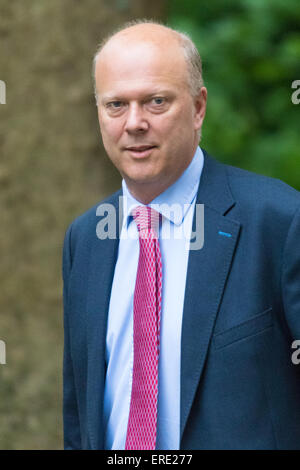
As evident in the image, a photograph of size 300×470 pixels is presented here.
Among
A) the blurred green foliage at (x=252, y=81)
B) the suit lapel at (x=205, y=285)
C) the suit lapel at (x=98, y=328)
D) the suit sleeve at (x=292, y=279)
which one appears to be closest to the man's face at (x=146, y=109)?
the suit lapel at (x=205, y=285)

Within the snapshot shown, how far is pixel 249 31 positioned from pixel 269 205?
2.55 metres

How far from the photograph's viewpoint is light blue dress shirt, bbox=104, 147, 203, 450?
7.66 ft

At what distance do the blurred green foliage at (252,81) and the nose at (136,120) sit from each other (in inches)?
88.1

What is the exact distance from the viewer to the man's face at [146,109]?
7.57 feet

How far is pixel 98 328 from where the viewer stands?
2.51 m

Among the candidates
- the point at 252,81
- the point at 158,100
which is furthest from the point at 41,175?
the point at 252,81

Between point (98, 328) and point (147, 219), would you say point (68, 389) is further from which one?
point (147, 219)

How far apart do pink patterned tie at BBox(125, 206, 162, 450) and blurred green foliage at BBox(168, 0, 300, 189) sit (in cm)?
219

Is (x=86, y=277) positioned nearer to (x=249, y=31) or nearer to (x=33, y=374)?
(x=33, y=374)

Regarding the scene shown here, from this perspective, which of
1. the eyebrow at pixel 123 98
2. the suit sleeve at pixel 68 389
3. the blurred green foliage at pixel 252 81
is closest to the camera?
the eyebrow at pixel 123 98

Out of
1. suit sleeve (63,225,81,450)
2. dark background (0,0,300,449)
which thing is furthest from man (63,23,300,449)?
dark background (0,0,300,449)

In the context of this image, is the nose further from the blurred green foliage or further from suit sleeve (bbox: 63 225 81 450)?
the blurred green foliage

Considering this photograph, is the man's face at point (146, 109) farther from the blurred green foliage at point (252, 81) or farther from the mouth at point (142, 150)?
the blurred green foliage at point (252, 81)
